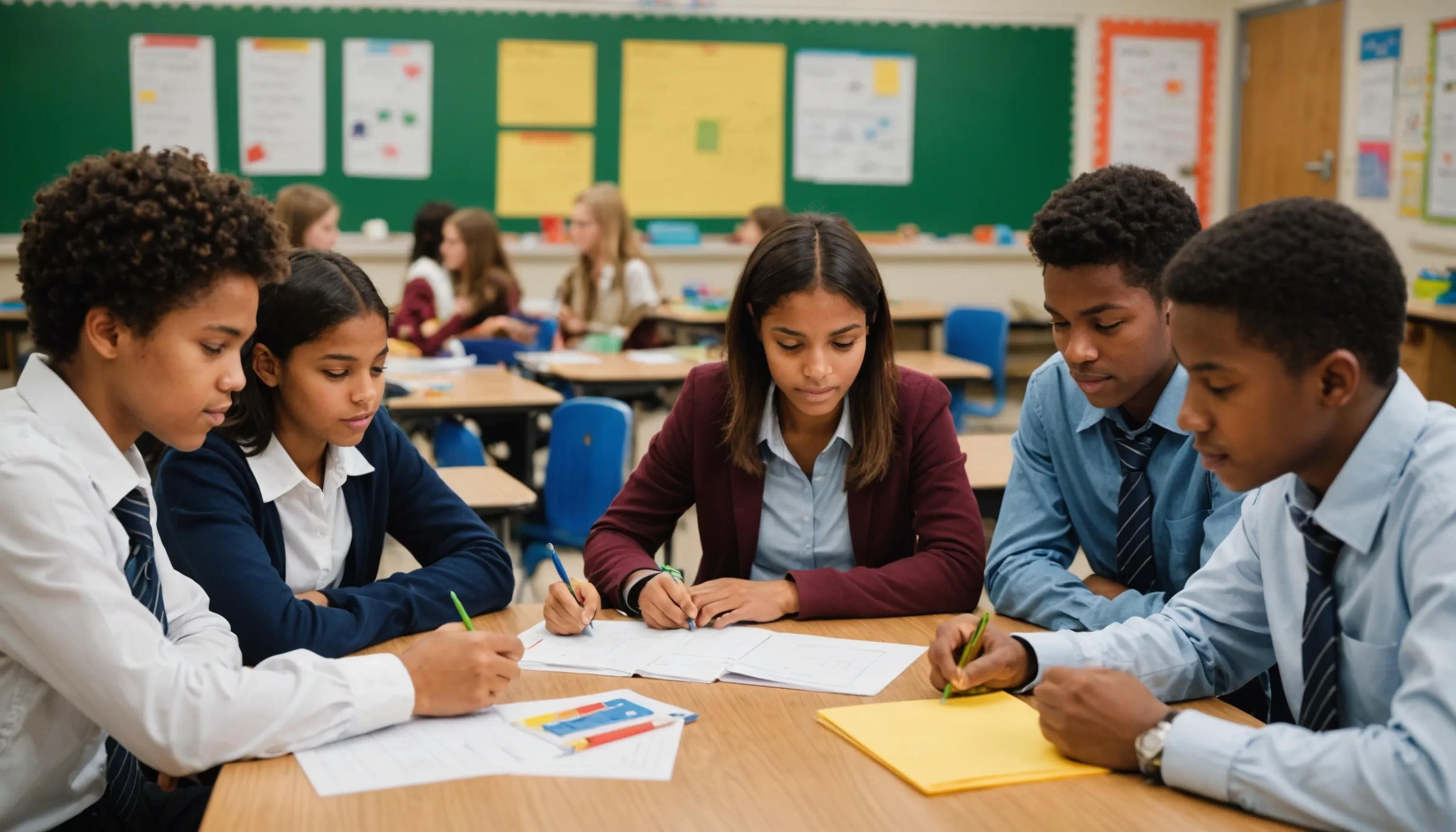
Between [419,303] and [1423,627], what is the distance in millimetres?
5183

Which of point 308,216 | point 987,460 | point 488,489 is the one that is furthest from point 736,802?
point 308,216

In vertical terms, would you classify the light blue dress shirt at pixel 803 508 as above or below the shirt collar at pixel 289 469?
below

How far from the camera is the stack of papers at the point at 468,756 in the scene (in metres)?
1.23

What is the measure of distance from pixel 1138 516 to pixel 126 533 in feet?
4.15

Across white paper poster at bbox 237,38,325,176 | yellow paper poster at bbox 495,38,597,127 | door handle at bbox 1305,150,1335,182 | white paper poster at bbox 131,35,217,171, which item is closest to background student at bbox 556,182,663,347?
yellow paper poster at bbox 495,38,597,127

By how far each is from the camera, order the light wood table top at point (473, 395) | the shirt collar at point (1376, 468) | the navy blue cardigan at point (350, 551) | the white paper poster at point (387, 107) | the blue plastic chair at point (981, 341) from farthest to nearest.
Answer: the white paper poster at point (387, 107), the blue plastic chair at point (981, 341), the light wood table top at point (473, 395), the navy blue cardigan at point (350, 551), the shirt collar at point (1376, 468)

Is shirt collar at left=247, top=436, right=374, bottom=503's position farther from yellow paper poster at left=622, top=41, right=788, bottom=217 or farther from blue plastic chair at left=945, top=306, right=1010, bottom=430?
yellow paper poster at left=622, top=41, right=788, bottom=217

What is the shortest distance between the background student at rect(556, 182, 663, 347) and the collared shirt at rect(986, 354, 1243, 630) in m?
Answer: 4.36

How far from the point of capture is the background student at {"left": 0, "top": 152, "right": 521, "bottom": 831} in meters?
1.23

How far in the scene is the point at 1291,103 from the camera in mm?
7773

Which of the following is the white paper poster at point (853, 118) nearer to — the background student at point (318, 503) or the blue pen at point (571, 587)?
the background student at point (318, 503)

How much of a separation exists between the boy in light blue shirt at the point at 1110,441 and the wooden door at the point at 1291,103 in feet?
19.0

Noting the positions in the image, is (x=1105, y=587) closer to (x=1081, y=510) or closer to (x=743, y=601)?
(x=1081, y=510)

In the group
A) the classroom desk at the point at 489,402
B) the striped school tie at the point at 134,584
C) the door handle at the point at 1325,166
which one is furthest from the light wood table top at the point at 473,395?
the door handle at the point at 1325,166
